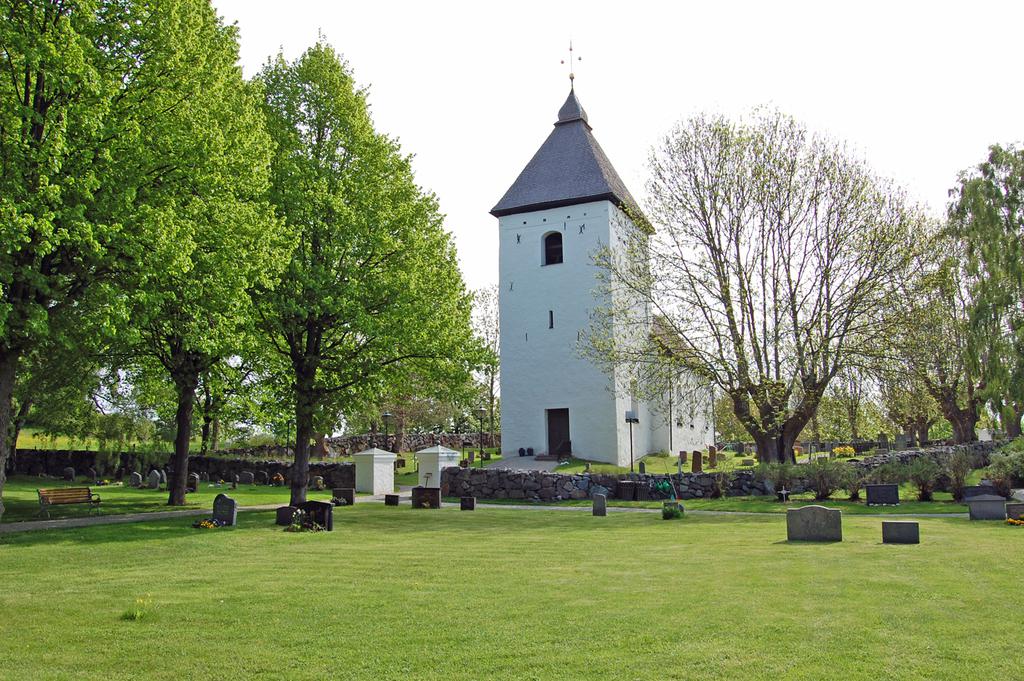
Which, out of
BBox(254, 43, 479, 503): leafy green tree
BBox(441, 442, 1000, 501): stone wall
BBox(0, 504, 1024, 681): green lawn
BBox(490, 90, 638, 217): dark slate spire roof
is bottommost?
BBox(0, 504, 1024, 681): green lawn

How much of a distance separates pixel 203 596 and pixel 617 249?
24.7 meters

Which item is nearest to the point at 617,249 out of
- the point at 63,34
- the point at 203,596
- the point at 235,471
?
the point at 235,471

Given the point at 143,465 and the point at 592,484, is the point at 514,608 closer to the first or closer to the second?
the point at 592,484

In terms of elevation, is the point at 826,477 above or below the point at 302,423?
below

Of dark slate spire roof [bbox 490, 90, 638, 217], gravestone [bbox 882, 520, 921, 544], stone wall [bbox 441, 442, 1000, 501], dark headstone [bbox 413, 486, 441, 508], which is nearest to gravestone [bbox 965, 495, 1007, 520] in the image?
gravestone [bbox 882, 520, 921, 544]

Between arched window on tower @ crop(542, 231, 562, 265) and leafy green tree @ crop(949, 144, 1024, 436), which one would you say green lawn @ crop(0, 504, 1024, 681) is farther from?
arched window on tower @ crop(542, 231, 562, 265)

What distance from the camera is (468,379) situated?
22.5 m

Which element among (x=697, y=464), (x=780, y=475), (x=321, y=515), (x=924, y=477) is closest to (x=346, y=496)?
(x=321, y=515)

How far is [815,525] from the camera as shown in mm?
13312

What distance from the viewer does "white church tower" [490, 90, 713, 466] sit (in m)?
36.1

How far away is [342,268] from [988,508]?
16.4 m

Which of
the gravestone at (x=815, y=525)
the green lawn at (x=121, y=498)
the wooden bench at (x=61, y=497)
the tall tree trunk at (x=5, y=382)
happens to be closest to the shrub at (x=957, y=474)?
the gravestone at (x=815, y=525)

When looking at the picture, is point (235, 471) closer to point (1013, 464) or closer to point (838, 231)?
point (838, 231)

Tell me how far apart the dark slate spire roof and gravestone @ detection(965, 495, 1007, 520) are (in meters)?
22.6
